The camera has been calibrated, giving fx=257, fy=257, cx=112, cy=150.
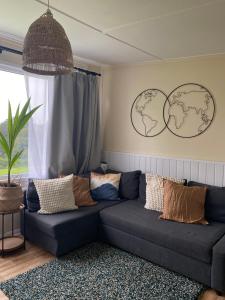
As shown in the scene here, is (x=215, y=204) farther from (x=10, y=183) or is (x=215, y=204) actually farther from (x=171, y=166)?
(x=10, y=183)

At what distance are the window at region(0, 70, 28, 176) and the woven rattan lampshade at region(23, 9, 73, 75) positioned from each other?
1578mm

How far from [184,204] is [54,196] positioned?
142 cm

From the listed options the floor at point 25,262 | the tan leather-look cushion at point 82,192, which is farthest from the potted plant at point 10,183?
the tan leather-look cushion at point 82,192

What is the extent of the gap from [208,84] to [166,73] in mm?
598

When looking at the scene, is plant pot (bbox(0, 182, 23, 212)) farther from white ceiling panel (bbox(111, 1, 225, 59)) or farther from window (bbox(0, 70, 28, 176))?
white ceiling panel (bbox(111, 1, 225, 59))

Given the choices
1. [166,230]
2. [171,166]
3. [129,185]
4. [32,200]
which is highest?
[171,166]

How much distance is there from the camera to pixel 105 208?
10.2 feet

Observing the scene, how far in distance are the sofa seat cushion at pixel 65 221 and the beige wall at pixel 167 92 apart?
124 cm

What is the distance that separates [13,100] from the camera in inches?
123

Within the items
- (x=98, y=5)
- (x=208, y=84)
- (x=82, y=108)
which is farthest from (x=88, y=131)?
(x=98, y=5)

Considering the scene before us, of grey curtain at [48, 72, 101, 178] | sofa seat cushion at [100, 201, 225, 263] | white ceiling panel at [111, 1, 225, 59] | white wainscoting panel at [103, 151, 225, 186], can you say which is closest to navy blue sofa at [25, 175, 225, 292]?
sofa seat cushion at [100, 201, 225, 263]

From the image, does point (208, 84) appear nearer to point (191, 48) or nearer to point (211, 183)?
point (191, 48)

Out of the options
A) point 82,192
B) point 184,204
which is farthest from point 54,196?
point 184,204

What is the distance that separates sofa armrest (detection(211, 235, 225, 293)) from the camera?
2078mm
